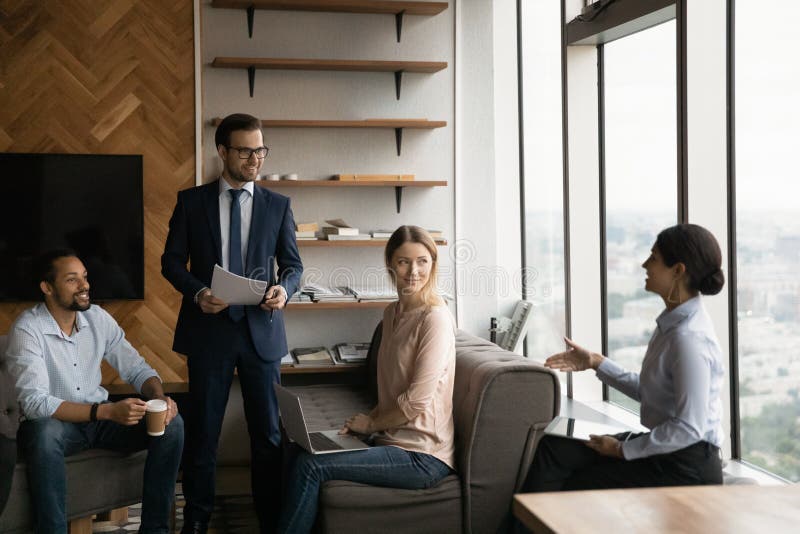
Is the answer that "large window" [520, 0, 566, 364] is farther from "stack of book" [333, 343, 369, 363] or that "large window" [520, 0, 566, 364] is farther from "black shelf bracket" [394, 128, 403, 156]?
"stack of book" [333, 343, 369, 363]

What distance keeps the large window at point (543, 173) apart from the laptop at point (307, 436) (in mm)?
2047

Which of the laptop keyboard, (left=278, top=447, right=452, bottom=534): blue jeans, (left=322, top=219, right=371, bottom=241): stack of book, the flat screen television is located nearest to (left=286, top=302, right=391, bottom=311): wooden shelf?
(left=322, top=219, right=371, bottom=241): stack of book

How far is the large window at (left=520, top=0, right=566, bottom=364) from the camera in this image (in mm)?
4785

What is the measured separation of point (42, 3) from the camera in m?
4.59

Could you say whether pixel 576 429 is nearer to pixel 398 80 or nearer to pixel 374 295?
pixel 374 295

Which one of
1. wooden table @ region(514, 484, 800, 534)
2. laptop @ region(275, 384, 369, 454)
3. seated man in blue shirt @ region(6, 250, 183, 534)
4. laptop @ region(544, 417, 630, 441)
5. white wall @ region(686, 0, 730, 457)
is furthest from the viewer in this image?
white wall @ region(686, 0, 730, 457)

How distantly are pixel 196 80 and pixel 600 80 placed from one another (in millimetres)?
2088

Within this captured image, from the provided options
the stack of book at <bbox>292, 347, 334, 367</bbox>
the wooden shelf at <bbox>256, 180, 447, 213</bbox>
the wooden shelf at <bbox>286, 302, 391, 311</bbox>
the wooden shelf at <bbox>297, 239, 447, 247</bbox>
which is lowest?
the stack of book at <bbox>292, 347, 334, 367</bbox>

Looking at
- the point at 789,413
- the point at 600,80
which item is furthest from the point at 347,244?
the point at 789,413

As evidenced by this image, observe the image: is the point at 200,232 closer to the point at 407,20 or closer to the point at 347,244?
the point at 347,244

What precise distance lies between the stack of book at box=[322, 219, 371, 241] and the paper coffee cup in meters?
1.75

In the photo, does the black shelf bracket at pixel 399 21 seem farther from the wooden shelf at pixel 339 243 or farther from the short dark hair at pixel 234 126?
the short dark hair at pixel 234 126

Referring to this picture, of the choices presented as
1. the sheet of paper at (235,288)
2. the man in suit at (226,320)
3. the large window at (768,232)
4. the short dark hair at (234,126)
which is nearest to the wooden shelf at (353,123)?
the man in suit at (226,320)

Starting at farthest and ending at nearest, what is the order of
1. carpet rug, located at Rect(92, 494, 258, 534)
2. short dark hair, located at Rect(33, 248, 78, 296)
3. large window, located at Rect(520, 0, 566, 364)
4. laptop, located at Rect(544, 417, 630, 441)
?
large window, located at Rect(520, 0, 566, 364)
carpet rug, located at Rect(92, 494, 258, 534)
short dark hair, located at Rect(33, 248, 78, 296)
laptop, located at Rect(544, 417, 630, 441)
